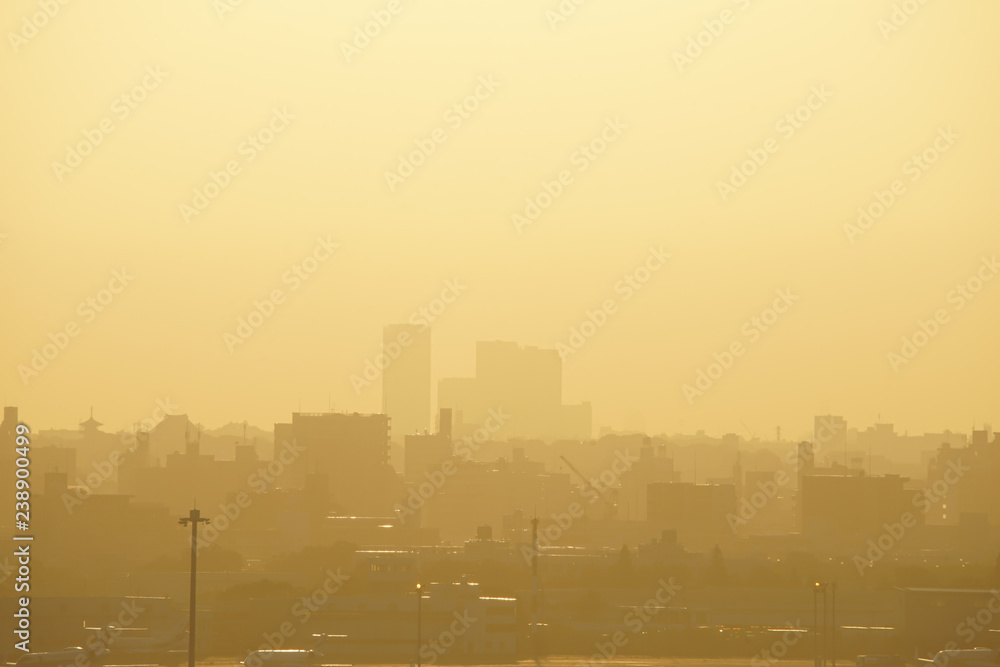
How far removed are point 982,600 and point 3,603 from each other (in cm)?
3870

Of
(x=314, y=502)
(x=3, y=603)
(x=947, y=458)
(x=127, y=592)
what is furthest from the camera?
(x=947, y=458)

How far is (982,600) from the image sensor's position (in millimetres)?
57125

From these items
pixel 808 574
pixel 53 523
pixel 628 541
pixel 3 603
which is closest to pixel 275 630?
pixel 3 603

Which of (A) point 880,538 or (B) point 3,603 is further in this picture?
Result: (A) point 880,538

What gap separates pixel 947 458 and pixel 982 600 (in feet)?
446

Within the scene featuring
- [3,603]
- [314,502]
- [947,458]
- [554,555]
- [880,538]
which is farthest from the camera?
[947,458]

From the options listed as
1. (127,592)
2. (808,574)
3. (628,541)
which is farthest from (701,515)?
(127,592)

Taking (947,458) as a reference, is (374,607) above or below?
below

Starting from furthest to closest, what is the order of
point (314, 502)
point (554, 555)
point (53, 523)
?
point (314, 502), point (53, 523), point (554, 555)

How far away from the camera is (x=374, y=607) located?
60500 millimetres

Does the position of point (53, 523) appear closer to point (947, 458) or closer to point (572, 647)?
point (572, 647)

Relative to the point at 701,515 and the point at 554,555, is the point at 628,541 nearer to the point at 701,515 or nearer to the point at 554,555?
the point at 701,515

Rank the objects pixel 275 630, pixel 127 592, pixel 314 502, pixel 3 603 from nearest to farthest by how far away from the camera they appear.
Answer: pixel 3 603 → pixel 275 630 → pixel 127 592 → pixel 314 502

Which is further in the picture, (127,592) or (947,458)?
(947,458)
